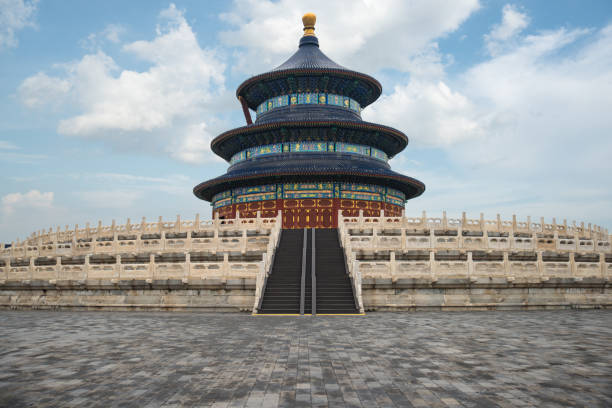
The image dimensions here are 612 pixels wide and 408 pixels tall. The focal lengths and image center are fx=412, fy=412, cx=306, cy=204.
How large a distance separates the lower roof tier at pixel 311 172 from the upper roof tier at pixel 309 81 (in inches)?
340

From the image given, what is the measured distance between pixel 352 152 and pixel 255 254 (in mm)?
23046

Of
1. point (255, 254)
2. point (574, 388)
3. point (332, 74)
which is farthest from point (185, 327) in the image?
point (332, 74)

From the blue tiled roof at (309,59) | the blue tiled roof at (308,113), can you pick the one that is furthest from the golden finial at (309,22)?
the blue tiled roof at (308,113)

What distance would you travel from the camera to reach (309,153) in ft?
131

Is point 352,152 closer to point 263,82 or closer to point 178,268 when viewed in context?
point 263,82

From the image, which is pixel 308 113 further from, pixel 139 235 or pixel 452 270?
pixel 452 270

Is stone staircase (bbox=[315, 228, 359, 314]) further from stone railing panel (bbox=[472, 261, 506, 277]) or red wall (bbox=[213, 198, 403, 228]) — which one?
red wall (bbox=[213, 198, 403, 228])

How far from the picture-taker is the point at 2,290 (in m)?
19.4

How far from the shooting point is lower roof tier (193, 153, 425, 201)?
3616 cm

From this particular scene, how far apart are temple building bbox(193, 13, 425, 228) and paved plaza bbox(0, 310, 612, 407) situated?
24421mm

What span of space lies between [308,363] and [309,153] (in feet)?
108

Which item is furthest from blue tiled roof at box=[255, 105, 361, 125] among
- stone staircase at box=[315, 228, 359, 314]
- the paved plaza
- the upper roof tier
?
the paved plaza

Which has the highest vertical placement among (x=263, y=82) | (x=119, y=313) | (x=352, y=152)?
(x=263, y=82)

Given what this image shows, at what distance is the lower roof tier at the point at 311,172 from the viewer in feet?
119
